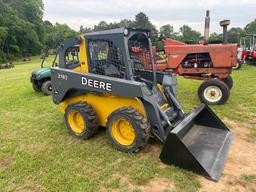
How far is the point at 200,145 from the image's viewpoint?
390 cm

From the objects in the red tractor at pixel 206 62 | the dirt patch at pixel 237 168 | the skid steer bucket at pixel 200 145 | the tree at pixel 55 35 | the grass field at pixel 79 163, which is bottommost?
the dirt patch at pixel 237 168

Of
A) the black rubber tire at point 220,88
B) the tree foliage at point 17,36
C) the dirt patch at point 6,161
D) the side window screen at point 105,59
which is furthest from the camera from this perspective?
the tree foliage at point 17,36

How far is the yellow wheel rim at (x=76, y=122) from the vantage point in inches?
177

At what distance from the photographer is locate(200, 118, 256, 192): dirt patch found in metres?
3.04

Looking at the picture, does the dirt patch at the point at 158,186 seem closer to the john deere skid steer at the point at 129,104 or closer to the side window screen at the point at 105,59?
the john deere skid steer at the point at 129,104

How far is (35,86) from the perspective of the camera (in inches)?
323

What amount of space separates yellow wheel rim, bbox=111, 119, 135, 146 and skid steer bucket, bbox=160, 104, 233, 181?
602 mm

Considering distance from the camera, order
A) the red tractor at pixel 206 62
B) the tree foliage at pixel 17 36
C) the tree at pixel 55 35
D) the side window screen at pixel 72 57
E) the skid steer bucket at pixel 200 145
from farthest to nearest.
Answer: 1. the tree foliage at pixel 17 36
2. the red tractor at pixel 206 62
3. the tree at pixel 55 35
4. the side window screen at pixel 72 57
5. the skid steer bucket at pixel 200 145

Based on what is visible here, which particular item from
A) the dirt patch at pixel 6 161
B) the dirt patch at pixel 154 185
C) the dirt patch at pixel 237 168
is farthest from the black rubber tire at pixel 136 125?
the dirt patch at pixel 6 161

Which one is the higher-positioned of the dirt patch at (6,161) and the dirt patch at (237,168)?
the dirt patch at (6,161)

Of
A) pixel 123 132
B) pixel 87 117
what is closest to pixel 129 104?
pixel 123 132

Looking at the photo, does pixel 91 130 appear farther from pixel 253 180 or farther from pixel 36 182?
pixel 253 180

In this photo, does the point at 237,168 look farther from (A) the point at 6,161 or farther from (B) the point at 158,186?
(A) the point at 6,161

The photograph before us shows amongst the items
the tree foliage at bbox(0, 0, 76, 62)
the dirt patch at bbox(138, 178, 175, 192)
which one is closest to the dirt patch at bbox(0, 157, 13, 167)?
the dirt patch at bbox(138, 178, 175, 192)
